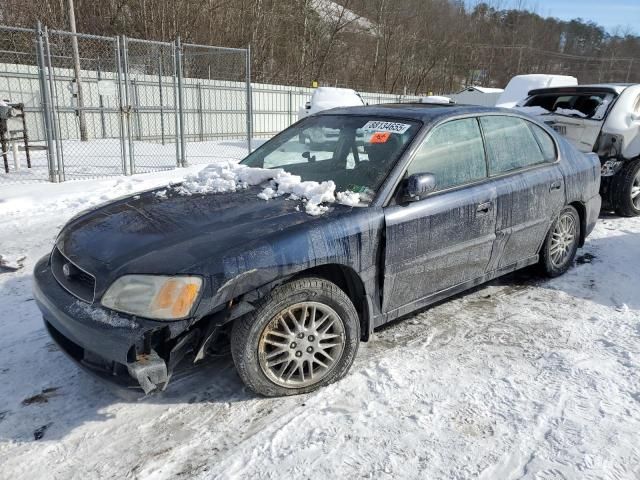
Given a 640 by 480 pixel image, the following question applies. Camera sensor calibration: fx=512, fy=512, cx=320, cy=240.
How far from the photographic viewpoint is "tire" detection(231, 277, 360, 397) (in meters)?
2.66

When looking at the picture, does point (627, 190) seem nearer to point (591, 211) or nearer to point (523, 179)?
point (591, 211)

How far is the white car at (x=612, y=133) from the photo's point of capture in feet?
21.4

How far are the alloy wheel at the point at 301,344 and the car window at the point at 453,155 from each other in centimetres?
111

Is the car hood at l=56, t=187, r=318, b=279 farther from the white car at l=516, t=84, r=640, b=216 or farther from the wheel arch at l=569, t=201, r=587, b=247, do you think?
the white car at l=516, t=84, r=640, b=216

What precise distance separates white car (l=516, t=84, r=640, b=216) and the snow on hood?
491 cm

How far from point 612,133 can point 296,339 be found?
18.6ft

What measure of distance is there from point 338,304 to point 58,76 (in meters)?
13.9

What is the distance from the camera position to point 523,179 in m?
3.96

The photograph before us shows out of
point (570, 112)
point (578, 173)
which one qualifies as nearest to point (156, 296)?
point (578, 173)

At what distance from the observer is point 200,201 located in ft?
10.8

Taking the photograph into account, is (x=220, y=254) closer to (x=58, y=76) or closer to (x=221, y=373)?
(x=221, y=373)

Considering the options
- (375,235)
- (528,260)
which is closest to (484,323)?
(528,260)

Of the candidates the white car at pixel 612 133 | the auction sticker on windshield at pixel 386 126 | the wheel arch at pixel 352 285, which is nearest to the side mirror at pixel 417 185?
the auction sticker on windshield at pixel 386 126

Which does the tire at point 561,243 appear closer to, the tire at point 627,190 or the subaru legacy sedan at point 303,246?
the subaru legacy sedan at point 303,246
